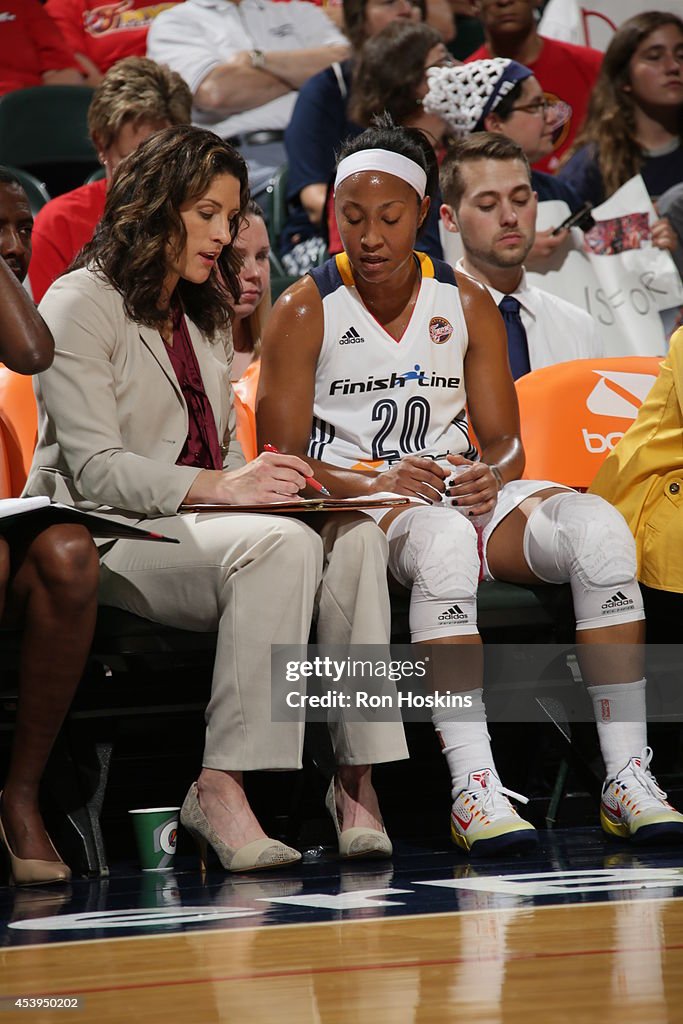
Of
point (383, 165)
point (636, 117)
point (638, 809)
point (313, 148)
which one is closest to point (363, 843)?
point (638, 809)

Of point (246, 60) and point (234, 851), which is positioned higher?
point (246, 60)

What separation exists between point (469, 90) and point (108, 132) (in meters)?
1.15

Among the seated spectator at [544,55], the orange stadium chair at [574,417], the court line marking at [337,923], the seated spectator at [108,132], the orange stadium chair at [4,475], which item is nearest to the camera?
the court line marking at [337,923]

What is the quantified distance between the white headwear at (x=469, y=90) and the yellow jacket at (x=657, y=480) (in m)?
1.67

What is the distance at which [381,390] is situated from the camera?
3.09m

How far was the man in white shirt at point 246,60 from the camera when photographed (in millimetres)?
5523

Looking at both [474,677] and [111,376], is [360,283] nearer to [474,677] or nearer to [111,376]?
[111,376]

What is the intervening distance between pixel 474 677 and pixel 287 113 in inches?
143

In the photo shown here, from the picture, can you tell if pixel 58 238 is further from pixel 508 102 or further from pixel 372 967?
pixel 372 967

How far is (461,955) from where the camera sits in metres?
1.59

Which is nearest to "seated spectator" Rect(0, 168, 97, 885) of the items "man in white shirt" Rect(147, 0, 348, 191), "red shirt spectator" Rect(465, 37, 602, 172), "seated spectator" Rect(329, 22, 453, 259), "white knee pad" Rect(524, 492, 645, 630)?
"white knee pad" Rect(524, 492, 645, 630)

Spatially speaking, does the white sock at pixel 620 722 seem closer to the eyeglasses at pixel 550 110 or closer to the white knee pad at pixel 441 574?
the white knee pad at pixel 441 574

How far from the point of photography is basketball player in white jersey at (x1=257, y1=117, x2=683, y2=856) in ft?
8.82

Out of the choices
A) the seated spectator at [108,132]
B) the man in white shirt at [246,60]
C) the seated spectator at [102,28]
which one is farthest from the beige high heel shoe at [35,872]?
the seated spectator at [102,28]
